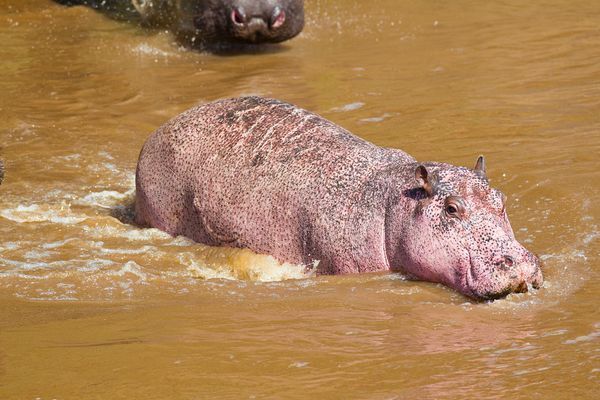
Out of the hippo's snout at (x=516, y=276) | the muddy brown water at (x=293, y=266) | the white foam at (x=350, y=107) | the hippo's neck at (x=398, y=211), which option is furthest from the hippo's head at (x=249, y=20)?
the hippo's snout at (x=516, y=276)

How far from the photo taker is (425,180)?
660cm

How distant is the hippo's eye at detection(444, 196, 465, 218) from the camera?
641 centimetres

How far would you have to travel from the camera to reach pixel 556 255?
22.0ft

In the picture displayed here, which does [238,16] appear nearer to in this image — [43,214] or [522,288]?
[43,214]

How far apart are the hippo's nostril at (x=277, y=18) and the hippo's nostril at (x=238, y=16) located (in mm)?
331

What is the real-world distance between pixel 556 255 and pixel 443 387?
7.04ft

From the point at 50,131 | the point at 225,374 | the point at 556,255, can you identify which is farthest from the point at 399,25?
the point at 225,374

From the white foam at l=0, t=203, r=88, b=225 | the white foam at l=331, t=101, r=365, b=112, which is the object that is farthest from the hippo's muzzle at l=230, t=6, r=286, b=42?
the white foam at l=0, t=203, r=88, b=225

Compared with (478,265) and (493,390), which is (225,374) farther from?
(478,265)

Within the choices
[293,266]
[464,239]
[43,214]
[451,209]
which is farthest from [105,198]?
[464,239]

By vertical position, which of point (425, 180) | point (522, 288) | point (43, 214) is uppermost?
point (425, 180)

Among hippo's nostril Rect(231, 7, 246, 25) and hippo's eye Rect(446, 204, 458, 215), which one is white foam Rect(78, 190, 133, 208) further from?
hippo's nostril Rect(231, 7, 246, 25)

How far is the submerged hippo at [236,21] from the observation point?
520 inches

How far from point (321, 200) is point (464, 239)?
1.06 meters
